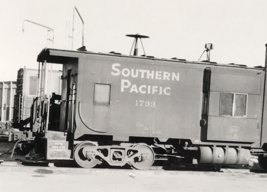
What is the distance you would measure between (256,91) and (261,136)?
140 centimetres

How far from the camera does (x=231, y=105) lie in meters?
11.8

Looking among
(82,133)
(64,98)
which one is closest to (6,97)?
(64,98)

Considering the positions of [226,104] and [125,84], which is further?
[226,104]

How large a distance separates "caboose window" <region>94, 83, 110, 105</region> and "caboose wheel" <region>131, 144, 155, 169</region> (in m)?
1.60

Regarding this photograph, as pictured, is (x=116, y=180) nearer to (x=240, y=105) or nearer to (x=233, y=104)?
(x=233, y=104)

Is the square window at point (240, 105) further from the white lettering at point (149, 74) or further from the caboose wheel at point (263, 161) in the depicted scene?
the white lettering at point (149, 74)

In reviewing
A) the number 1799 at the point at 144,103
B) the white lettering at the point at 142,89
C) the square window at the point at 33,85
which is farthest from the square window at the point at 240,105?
the square window at the point at 33,85

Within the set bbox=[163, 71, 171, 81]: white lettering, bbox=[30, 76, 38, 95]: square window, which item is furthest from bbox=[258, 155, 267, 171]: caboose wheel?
bbox=[30, 76, 38, 95]: square window

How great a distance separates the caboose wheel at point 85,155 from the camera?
1089cm

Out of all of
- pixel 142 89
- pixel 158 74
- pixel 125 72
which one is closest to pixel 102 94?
pixel 125 72

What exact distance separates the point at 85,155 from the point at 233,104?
15.3 feet

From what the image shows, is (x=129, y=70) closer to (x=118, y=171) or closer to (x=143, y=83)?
(x=143, y=83)

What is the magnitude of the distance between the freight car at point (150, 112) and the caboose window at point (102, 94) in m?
0.03

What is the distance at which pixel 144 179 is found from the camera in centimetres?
954
